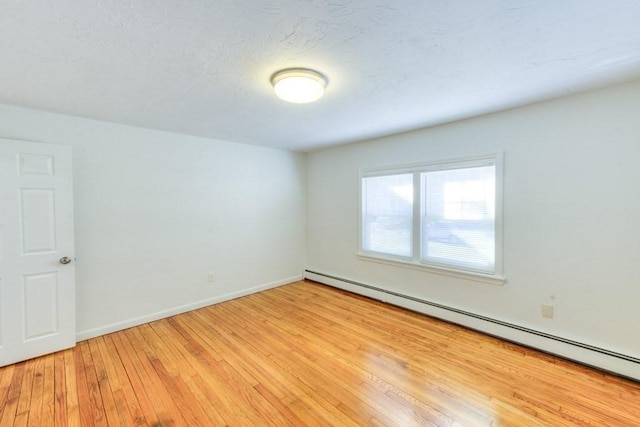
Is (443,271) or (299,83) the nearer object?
(299,83)

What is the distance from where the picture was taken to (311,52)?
1.69m

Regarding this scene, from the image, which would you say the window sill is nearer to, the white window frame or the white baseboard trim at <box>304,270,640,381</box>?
the white window frame

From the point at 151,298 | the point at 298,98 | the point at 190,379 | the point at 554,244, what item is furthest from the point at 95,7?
the point at 554,244

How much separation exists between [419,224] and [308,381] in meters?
2.23

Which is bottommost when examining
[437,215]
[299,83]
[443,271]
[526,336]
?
[526,336]

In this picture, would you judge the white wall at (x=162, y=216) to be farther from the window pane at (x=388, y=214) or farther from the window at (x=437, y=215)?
the window at (x=437, y=215)

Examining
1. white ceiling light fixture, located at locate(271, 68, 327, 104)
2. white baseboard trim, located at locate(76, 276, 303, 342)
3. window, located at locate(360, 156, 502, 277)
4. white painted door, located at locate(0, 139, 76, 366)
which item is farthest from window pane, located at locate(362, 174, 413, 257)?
white painted door, located at locate(0, 139, 76, 366)

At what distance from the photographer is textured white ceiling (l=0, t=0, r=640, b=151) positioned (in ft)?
4.38

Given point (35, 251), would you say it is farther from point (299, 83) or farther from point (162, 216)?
point (299, 83)

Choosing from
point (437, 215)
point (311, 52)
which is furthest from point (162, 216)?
point (437, 215)

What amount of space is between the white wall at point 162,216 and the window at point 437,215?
1.64 m

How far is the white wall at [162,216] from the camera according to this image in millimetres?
2879

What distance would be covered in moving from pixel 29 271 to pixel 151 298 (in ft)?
3.77

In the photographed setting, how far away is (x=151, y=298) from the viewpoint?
3340mm
